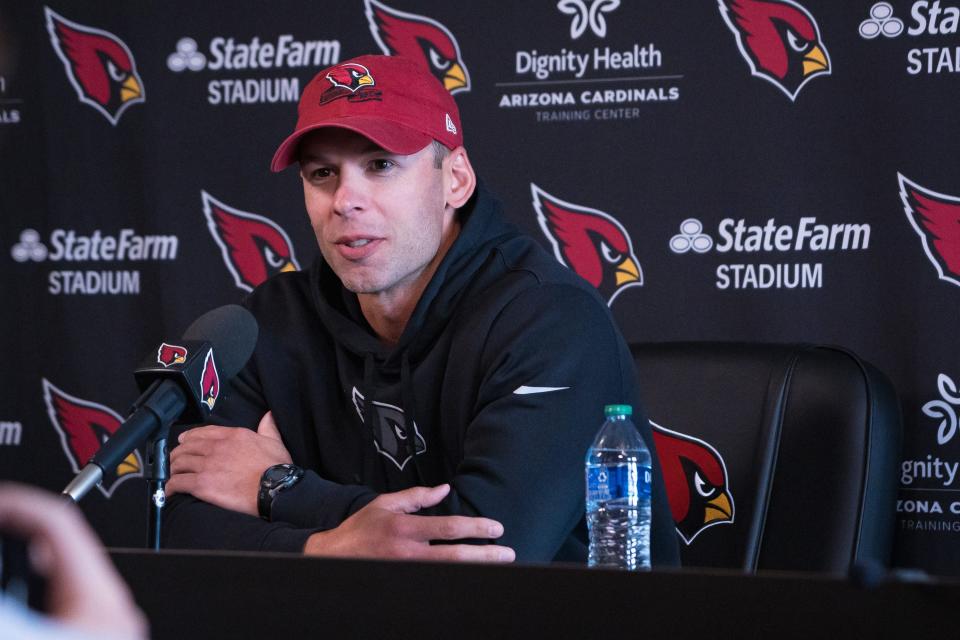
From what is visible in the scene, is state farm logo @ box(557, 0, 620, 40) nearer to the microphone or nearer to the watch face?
the watch face

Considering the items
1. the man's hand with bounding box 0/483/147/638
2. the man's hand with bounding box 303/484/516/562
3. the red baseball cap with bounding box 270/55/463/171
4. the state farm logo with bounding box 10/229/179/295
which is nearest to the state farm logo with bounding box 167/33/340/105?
the state farm logo with bounding box 10/229/179/295

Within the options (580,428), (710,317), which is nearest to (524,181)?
(710,317)

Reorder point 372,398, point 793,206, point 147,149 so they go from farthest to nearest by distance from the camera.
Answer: point 147,149 → point 793,206 → point 372,398

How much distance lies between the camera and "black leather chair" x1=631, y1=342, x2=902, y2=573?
1.92 m

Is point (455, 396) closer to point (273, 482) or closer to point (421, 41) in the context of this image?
point (273, 482)

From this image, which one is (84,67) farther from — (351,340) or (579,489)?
(579,489)

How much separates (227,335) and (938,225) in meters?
1.82

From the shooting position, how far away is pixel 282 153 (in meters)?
1.86

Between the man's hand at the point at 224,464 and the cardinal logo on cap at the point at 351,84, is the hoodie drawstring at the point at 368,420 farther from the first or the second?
the cardinal logo on cap at the point at 351,84

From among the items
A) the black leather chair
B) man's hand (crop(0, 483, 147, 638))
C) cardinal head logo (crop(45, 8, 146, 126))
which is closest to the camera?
man's hand (crop(0, 483, 147, 638))

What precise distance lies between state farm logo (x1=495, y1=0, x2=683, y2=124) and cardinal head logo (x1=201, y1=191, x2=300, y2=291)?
68cm

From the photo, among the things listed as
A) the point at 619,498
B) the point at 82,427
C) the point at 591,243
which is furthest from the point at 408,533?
the point at 82,427

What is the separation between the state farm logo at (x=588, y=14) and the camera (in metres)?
2.80

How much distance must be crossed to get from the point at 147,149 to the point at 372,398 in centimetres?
156
